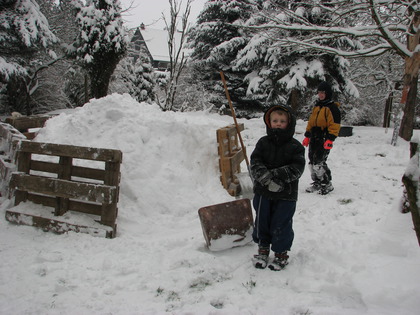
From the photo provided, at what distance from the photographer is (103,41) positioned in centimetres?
1398

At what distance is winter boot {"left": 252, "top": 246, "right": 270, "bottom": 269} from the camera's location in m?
3.24

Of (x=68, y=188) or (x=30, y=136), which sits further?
→ (x=30, y=136)

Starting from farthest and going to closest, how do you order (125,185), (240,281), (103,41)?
(103,41) < (125,185) < (240,281)

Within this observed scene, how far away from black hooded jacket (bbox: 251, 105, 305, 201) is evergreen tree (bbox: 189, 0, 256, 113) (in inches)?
509

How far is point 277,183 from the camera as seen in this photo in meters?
3.20

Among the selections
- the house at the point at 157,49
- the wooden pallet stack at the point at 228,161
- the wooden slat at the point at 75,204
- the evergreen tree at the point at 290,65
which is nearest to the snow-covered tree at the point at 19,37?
the evergreen tree at the point at 290,65

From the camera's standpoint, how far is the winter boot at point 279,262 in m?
3.18

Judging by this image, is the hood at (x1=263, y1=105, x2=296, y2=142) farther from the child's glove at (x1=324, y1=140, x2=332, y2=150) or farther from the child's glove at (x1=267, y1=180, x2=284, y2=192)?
the child's glove at (x1=324, y1=140, x2=332, y2=150)

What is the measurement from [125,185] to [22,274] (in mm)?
1924

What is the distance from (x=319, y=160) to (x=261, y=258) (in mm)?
2936

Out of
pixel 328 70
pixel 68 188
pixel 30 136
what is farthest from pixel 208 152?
pixel 328 70

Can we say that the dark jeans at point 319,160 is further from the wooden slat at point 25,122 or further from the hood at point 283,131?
the wooden slat at point 25,122

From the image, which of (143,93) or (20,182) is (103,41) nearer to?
(143,93)

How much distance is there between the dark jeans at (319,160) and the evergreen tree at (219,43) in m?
10.9
